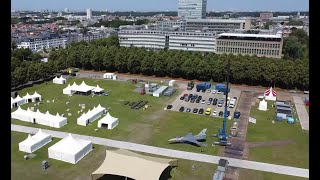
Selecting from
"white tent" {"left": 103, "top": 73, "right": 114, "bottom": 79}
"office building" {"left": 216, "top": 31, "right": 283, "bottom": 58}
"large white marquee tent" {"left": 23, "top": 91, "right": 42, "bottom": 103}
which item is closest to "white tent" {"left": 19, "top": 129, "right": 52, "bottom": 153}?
"large white marquee tent" {"left": 23, "top": 91, "right": 42, "bottom": 103}

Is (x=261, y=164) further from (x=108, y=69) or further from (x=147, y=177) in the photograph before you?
(x=108, y=69)

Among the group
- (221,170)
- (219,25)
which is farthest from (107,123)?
(219,25)

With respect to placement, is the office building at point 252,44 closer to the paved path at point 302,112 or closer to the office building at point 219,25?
the paved path at point 302,112

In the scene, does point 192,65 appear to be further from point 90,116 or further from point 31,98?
point 31,98

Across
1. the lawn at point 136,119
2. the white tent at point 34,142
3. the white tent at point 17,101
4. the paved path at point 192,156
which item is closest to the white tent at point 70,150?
the white tent at point 34,142

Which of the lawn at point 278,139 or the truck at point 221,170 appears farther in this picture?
the lawn at point 278,139

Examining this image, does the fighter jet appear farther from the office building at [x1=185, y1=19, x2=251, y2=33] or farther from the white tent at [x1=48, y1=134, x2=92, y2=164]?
the office building at [x1=185, y1=19, x2=251, y2=33]
